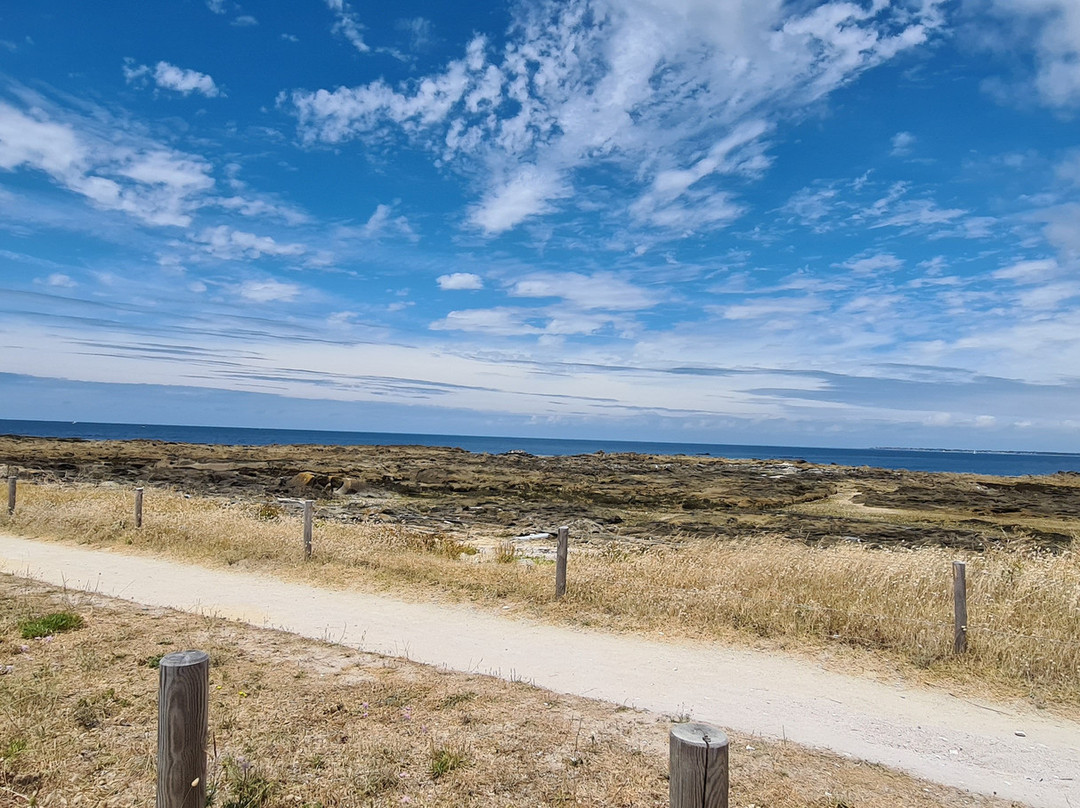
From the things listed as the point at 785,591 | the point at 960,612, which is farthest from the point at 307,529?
the point at 960,612

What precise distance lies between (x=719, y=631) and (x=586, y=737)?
441cm

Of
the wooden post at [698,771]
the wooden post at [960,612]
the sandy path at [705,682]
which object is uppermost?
the wooden post at [698,771]

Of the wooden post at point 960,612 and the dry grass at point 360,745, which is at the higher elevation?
the wooden post at point 960,612

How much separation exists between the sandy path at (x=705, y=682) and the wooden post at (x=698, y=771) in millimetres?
4196

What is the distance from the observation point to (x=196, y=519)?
54.6 ft

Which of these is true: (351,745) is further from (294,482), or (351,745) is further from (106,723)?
(294,482)

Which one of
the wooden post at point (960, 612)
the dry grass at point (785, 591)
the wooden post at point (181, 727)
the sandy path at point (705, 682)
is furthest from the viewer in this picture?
the wooden post at point (960, 612)

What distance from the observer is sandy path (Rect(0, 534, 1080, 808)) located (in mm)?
5984

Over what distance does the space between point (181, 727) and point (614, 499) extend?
3449 cm

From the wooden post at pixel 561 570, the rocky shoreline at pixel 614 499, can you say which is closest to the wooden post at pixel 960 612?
the wooden post at pixel 561 570

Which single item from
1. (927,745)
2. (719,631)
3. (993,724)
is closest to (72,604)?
(719,631)

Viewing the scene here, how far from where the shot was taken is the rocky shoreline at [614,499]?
26016mm

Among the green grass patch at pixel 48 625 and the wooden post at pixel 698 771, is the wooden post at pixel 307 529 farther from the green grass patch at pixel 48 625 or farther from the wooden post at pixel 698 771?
the wooden post at pixel 698 771

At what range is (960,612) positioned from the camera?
340 inches
